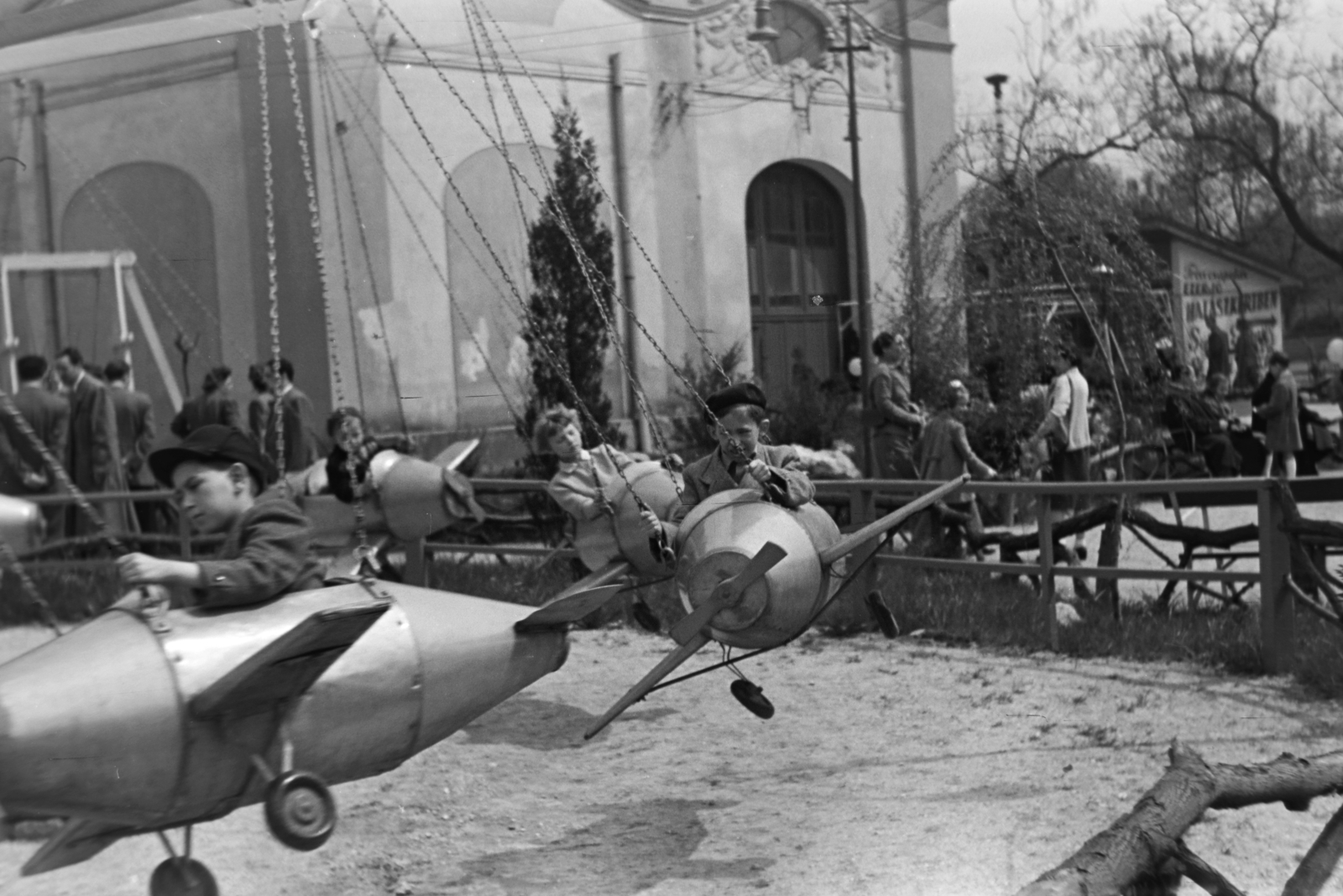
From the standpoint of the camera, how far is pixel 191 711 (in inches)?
133

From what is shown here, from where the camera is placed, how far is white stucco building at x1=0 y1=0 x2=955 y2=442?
895 centimetres

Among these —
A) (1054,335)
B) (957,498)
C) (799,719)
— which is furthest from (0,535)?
(1054,335)

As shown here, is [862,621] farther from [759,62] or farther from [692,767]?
[759,62]

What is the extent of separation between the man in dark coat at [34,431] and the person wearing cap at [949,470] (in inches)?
223

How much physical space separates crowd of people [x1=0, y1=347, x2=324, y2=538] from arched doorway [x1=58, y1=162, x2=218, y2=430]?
231 mm

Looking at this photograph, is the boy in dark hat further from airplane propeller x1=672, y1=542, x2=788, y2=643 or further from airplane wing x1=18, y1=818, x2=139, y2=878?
airplane wing x1=18, y1=818, x2=139, y2=878

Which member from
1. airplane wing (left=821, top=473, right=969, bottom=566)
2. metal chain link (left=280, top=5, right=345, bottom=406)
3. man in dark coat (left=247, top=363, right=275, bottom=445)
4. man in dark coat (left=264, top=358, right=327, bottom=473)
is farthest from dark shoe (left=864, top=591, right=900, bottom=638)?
man in dark coat (left=247, top=363, right=275, bottom=445)

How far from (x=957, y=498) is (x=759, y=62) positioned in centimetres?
286

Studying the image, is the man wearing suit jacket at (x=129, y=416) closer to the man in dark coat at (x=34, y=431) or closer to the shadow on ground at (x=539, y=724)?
the man in dark coat at (x=34, y=431)

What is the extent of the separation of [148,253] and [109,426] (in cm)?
200

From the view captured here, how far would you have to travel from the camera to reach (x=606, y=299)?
9.49 metres

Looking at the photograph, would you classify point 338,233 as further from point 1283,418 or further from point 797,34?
point 1283,418

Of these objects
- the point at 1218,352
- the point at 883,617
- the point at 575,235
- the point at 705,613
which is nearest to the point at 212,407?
the point at 575,235

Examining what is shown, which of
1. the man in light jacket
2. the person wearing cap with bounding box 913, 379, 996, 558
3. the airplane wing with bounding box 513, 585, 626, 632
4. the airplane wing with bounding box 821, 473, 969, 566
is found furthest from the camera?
the man in light jacket
